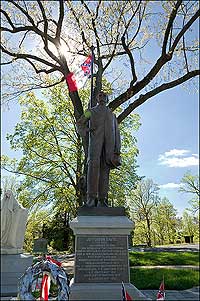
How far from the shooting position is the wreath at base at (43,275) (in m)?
4.02

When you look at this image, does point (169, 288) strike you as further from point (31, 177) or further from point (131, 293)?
point (31, 177)

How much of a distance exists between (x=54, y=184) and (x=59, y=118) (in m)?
4.53

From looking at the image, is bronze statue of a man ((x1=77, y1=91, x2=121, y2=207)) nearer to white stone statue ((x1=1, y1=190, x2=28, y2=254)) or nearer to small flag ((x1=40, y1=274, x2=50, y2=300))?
small flag ((x1=40, y1=274, x2=50, y2=300))

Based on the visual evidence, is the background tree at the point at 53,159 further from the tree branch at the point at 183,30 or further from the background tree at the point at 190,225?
the background tree at the point at 190,225

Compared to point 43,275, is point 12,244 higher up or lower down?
lower down

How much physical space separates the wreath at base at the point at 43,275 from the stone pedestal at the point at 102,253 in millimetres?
1024

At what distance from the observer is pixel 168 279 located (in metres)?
8.55

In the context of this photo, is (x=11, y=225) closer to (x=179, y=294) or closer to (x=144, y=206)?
(x=179, y=294)

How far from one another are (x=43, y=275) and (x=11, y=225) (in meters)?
5.85

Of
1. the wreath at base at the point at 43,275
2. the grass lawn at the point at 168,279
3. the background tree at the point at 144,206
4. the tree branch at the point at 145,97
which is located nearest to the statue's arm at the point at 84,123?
the wreath at base at the point at 43,275

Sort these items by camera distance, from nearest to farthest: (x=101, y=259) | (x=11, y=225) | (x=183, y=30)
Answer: (x=101, y=259) → (x=11, y=225) → (x=183, y=30)

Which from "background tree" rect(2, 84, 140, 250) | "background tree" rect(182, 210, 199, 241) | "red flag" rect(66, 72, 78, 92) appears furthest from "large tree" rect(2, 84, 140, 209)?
"background tree" rect(182, 210, 199, 241)

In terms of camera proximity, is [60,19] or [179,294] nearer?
[179,294]

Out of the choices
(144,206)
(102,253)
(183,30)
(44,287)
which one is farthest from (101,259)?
(144,206)
